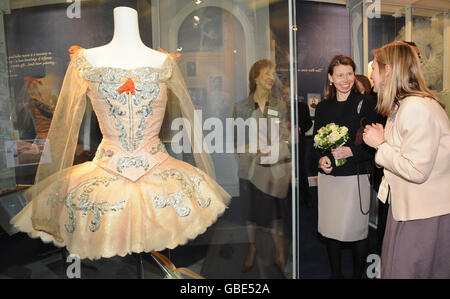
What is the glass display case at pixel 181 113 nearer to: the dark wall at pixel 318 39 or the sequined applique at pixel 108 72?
Result: the sequined applique at pixel 108 72

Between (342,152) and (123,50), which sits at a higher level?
(123,50)

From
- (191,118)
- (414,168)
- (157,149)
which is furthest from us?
(191,118)

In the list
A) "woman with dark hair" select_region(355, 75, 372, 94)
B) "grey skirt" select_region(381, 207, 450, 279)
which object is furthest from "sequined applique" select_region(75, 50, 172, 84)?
"woman with dark hair" select_region(355, 75, 372, 94)

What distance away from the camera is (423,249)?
1587 mm

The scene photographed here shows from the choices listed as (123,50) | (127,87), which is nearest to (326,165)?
(127,87)

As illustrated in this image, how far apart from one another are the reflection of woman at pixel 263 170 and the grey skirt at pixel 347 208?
0.46 m

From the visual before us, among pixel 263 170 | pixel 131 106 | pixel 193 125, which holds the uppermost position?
pixel 131 106

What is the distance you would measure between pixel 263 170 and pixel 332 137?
20.5 inches

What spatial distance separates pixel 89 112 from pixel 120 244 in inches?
40.5

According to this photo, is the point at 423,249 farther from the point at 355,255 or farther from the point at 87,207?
the point at 87,207

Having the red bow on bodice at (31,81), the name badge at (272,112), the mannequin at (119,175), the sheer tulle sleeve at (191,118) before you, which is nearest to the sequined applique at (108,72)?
the mannequin at (119,175)

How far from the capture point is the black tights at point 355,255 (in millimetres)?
2261
